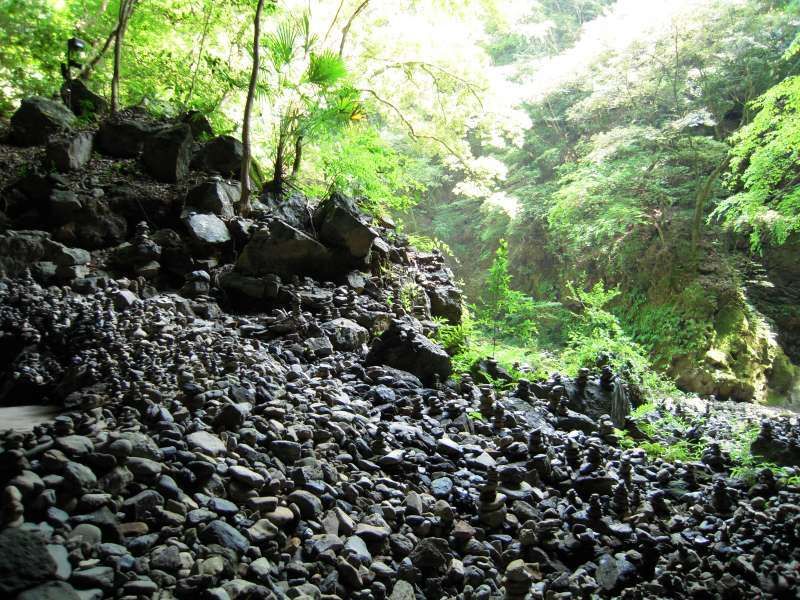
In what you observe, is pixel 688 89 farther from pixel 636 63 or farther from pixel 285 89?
pixel 285 89

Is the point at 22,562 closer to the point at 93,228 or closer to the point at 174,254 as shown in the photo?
the point at 174,254

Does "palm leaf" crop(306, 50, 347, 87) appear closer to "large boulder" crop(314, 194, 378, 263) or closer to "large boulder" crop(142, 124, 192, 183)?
"large boulder" crop(314, 194, 378, 263)

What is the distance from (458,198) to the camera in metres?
17.3

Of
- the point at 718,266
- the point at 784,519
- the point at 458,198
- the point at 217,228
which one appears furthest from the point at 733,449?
the point at 458,198

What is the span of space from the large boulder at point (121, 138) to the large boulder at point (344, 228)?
2.19 meters

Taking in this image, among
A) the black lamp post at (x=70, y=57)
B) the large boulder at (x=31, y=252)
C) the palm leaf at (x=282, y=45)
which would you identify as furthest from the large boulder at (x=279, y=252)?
the black lamp post at (x=70, y=57)

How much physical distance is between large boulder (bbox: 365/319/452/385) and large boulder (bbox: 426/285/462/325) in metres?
1.89

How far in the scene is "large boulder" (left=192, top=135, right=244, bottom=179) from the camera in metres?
5.59

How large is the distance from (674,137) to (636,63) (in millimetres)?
2275

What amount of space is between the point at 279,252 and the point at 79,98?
11.6 ft

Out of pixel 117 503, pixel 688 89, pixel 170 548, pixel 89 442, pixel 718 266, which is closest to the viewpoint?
pixel 170 548

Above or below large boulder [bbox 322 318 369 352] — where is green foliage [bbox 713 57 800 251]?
above

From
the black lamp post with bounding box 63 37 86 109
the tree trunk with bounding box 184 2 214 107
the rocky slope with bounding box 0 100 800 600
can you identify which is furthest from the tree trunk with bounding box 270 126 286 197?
the black lamp post with bounding box 63 37 86 109

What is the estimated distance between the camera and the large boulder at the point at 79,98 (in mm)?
5820
